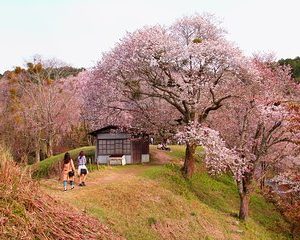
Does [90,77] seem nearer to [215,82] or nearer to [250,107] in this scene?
[215,82]

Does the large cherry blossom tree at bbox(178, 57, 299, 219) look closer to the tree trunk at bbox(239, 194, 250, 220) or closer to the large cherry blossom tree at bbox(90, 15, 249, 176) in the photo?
the tree trunk at bbox(239, 194, 250, 220)

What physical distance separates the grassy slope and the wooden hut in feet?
7.27

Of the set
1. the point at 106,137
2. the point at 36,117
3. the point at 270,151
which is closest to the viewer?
the point at 270,151

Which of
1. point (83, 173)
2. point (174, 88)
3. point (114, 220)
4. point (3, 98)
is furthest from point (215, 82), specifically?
point (3, 98)

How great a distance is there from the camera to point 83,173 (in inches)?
829

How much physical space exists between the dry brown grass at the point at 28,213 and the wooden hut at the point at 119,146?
67.4 ft

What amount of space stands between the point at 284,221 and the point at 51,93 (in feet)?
94.5

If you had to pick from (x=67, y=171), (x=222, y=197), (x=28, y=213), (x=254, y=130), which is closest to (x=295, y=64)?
(x=254, y=130)

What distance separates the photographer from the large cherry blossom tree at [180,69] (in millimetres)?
25625

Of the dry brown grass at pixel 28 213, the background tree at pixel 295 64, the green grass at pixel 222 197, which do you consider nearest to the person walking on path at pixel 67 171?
the green grass at pixel 222 197

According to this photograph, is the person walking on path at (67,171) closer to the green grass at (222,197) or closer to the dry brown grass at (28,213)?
the green grass at (222,197)

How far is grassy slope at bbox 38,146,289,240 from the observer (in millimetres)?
17750

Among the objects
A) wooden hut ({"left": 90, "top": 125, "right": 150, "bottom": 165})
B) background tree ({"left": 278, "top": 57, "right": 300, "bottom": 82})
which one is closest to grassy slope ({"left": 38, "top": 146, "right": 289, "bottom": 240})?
wooden hut ({"left": 90, "top": 125, "right": 150, "bottom": 165})

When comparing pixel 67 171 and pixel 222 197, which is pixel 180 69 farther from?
pixel 67 171
